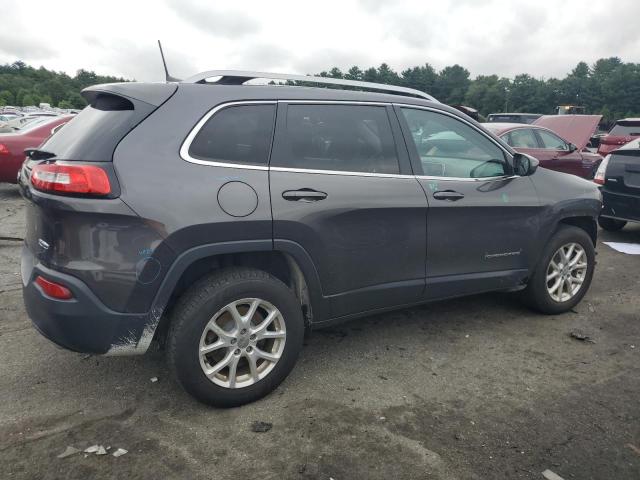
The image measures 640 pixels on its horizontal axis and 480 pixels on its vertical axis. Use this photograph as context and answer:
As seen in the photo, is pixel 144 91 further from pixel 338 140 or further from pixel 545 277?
pixel 545 277

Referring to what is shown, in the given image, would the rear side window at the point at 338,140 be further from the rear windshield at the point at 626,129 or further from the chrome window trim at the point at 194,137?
the rear windshield at the point at 626,129

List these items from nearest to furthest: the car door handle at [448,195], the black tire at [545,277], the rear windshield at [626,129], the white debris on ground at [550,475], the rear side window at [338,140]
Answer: the white debris on ground at [550,475]
the rear side window at [338,140]
the car door handle at [448,195]
the black tire at [545,277]
the rear windshield at [626,129]

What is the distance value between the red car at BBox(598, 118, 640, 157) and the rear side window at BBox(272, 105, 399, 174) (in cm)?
1158

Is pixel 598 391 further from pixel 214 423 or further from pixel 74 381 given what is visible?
pixel 74 381

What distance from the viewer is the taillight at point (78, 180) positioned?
2.43 m

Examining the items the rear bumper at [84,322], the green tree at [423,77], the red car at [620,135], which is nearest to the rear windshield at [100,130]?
the rear bumper at [84,322]

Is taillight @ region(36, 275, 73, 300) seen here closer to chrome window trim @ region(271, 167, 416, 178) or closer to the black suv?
the black suv

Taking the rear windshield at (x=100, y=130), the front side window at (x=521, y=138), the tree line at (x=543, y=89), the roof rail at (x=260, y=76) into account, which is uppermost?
the tree line at (x=543, y=89)

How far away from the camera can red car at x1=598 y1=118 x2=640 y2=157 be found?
42.2 feet

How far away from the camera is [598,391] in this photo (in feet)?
10.2

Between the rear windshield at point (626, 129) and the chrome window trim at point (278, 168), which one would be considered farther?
the rear windshield at point (626, 129)

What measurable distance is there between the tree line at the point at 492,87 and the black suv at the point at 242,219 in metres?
68.6

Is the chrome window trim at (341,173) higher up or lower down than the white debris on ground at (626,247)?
higher up

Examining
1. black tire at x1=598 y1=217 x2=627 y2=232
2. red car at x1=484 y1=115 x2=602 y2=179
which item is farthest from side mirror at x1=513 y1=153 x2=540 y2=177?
red car at x1=484 y1=115 x2=602 y2=179
